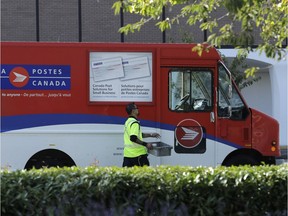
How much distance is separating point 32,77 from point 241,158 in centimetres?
403

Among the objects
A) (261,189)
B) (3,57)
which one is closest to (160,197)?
(261,189)

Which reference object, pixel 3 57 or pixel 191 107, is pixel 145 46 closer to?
pixel 191 107

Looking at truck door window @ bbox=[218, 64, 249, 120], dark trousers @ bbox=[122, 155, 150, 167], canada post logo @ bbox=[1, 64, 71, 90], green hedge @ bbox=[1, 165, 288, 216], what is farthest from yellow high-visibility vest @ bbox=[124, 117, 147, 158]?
green hedge @ bbox=[1, 165, 288, 216]

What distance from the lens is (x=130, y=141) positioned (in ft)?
29.3

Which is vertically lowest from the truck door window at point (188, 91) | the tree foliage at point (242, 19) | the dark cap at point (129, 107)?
the dark cap at point (129, 107)

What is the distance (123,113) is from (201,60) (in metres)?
1.69

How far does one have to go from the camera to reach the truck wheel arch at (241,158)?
9.73m

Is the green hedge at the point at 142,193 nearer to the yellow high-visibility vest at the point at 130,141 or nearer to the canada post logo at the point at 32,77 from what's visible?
the yellow high-visibility vest at the point at 130,141

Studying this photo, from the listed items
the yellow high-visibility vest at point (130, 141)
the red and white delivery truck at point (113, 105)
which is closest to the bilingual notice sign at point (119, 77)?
the red and white delivery truck at point (113, 105)

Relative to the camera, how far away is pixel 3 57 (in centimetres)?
927

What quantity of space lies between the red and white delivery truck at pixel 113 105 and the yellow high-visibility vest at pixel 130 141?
0.48 m

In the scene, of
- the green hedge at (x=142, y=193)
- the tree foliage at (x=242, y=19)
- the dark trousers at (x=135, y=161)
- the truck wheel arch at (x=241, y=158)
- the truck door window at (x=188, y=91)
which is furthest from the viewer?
the truck wheel arch at (x=241, y=158)

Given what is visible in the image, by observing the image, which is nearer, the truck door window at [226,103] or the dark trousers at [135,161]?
the dark trousers at [135,161]

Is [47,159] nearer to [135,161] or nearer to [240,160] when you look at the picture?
[135,161]
